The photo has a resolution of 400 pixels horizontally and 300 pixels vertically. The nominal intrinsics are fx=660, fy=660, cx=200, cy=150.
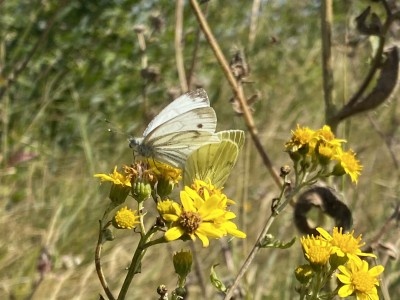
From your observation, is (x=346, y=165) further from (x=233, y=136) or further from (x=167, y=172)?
(x=167, y=172)

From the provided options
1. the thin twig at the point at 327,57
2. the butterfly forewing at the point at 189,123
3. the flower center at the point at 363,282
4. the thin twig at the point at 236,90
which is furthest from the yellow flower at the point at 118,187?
the thin twig at the point at 327,57

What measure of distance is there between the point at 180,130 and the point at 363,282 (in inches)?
20.9

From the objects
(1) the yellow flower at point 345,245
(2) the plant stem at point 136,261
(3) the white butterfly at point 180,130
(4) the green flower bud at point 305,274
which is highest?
(3) the white butterfly at point 180,130

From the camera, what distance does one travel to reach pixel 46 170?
2990mm

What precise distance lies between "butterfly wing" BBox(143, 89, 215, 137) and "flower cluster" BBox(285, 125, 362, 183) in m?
0.23

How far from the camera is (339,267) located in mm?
1284

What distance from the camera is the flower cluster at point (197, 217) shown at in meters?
1.12

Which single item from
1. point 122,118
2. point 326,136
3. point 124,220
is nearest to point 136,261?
point 124,220

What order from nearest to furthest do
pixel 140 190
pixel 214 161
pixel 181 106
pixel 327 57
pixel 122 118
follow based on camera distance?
pixel 140 190
pixel 214 161
pixel 181 106
pixel 327 57
pixel 122 118

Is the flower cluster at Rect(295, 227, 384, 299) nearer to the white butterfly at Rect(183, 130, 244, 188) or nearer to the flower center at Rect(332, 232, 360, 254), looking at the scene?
the flower center at Rect(332, 232, 360, 254)

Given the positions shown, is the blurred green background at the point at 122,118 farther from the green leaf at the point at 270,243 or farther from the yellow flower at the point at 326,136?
the green leaf at the point at 270,243

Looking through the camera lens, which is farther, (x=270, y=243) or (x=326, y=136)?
(x=326, y=136)

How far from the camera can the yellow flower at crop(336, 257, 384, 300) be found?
49.8 inches

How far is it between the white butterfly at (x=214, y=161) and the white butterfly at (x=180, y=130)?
32 mm
